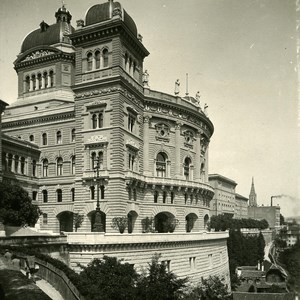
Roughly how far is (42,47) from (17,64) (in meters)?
4.79

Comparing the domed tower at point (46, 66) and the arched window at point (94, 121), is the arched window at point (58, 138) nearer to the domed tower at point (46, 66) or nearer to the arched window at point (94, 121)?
the arched window at point (94, 121)

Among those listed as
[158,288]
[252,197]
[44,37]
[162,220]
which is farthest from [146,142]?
[252,197]

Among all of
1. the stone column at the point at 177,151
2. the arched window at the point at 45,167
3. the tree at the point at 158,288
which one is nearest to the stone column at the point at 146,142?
the stone column at the point at 177,151

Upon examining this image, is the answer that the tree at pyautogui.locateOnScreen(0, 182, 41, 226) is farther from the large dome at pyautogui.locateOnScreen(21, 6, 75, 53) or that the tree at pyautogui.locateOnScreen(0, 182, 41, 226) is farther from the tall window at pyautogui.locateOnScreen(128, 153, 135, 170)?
the large dome at pyautogui.locateOnScreen(21, 6, 75, 53)

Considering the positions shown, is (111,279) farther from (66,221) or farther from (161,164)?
(161,164)

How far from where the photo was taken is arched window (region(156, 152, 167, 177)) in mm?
53594

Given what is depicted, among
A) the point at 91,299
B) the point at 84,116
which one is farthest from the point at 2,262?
the point at 84,116

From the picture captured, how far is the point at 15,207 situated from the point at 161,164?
21.4m

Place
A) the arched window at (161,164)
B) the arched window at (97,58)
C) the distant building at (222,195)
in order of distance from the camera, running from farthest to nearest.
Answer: the distant building at (222,195) → the arched window at (161,164) → the arched window at (97,58)

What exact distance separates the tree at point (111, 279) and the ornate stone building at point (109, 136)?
465 centimetres

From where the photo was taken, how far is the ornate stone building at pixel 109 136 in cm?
4353

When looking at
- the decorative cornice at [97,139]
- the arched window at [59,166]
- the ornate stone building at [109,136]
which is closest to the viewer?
the ornate stone building at [109,136]

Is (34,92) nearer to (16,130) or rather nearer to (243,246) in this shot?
(16,130)

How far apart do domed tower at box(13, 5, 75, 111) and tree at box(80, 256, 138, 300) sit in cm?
3447
